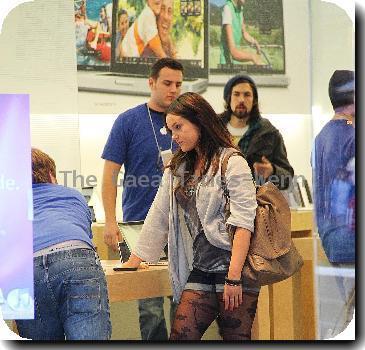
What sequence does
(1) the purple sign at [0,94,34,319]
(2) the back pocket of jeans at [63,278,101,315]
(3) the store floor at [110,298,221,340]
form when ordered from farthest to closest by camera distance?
(3) the store floor at [110,298,221,340] < (1) the purple sign at [0,94,34,319] < (2) the back pocket of jeans at [63,278,101,315]

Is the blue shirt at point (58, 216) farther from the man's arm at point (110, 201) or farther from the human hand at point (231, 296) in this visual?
the human hand at point (231, 296)

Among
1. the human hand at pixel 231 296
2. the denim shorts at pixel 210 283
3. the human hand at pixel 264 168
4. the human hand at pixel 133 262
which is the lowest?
the human hand at pixel 231 296

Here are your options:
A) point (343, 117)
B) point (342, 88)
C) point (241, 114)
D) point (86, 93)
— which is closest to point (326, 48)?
point (342, 88)

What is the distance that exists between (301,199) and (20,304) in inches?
47.1

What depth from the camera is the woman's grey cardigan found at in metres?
2.71

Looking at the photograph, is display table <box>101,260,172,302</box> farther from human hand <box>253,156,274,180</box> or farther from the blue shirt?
human hand <box>253,156,274,180</box>

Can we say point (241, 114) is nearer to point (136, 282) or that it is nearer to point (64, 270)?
point (136, 282)

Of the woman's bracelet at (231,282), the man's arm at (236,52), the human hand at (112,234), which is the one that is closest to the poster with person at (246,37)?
the man's arm at (236,52)

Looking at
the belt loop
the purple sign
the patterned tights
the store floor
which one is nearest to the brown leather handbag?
the patterned tights

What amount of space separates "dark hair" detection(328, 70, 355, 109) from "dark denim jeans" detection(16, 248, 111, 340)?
115cm

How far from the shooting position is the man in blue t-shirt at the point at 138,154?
295 centimetres

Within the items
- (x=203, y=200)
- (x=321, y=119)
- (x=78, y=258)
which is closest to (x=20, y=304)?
(x=78, y=258)

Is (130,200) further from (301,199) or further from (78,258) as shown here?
(301,199)

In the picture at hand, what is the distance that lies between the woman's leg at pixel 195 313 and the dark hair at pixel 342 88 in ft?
3.05
